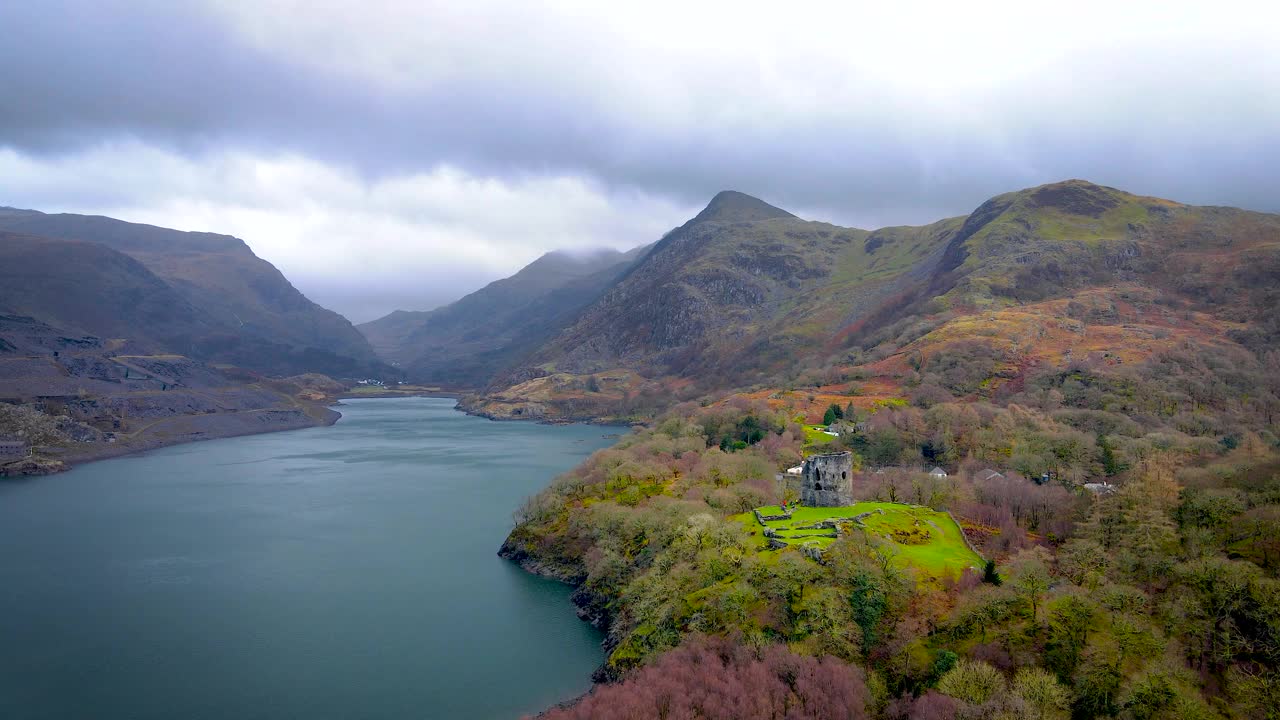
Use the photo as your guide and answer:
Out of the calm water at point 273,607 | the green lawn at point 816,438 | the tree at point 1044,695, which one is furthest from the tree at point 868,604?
the green lawn at point 816,438

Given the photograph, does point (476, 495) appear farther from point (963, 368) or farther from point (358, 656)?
point (963, 368)

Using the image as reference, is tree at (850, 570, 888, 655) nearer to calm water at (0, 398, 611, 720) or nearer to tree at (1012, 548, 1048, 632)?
tree at (1012, 548, 1048, 632)

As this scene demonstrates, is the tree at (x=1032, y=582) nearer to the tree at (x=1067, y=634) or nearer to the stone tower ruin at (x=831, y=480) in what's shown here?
the tree at (x=1067, y=634)

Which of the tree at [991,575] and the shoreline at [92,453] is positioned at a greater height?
the tree at [991,575]

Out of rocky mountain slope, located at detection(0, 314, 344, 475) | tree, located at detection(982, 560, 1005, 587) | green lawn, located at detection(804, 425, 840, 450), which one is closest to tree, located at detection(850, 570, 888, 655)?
tree, located at detection(982, 560, 1005, 587)

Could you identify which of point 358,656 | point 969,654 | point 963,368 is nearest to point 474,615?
point 358,656

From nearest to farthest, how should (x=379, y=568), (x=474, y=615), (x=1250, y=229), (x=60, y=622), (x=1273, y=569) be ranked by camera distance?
1. (x=1273, y=569)
2. (x=60, y=622)
3. (x=474, y=615)
4. (x=379, y=568)
5. (x=1250, y=229)
